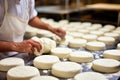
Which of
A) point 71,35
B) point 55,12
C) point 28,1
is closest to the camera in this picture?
point 28,1

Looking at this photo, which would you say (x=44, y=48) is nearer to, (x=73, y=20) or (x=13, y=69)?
(x=13, y=69)

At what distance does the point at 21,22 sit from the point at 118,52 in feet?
3.16


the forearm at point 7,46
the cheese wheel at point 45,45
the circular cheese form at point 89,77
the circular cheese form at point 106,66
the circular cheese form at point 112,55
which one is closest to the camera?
the circular cheese form at point 89,77

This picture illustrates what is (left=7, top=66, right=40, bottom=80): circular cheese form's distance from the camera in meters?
1.42

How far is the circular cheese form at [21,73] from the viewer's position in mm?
1418

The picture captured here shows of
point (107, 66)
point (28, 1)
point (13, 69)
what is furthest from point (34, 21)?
point (107, 66)

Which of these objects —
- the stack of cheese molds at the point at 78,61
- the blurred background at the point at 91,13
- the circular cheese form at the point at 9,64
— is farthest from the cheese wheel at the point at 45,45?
the blurred background at the point at 91,13

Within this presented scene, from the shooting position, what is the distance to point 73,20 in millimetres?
3736

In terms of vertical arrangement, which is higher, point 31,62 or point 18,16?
point 18,16

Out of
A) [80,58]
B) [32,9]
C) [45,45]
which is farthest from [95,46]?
[32,9]

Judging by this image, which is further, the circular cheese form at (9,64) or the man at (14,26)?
the man at (14,26)

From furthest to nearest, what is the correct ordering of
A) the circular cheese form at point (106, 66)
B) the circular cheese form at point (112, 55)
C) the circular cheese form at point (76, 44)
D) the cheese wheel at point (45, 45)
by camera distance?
the circular cheese form at point (76, 44), the cheese wheel at point (45, 45), the circular cheese form at point (112, 55), the circular cheese form at point (106, 66)

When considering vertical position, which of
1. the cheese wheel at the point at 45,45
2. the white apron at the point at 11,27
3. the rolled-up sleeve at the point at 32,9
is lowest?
the cheese wheel at the point at 45,45

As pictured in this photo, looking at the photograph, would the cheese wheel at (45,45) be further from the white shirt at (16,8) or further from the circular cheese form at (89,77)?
the circular cheese form at (89,77)
